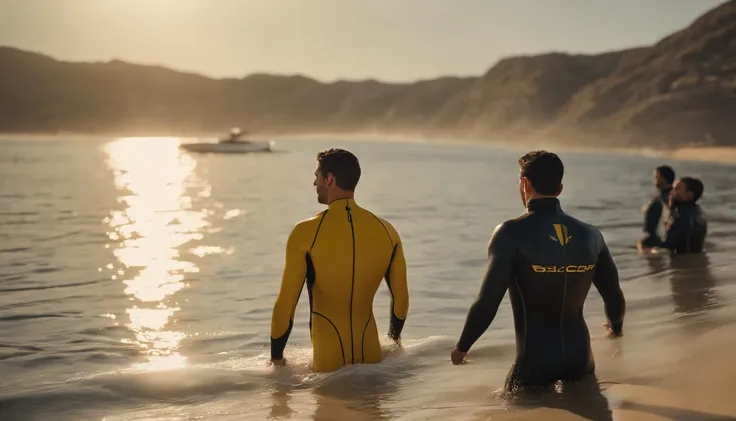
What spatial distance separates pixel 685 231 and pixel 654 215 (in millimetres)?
895

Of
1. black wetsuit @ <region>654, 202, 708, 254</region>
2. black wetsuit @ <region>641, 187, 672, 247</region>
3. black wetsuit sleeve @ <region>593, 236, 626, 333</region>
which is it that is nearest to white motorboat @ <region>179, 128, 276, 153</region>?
black wetsuit @ <region>641, 187, 672, 247</region>

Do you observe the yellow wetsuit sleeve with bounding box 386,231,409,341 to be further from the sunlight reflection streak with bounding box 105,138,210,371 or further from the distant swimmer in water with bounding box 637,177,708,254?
the distant swimmer in water with bounding box 637,177,708,254

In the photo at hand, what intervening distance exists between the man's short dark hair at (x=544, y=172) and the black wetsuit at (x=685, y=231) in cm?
860

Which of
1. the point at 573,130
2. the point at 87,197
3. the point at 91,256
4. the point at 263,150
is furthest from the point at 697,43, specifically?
the point at 91,256

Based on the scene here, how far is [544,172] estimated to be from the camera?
4520 millimetres

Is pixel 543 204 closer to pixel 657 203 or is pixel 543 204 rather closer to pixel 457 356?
pixel 457 356

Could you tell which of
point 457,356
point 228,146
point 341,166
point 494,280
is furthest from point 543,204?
point 228,146

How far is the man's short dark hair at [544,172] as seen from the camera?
4504mm

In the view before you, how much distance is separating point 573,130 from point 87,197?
132731mm

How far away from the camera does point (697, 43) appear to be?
151m

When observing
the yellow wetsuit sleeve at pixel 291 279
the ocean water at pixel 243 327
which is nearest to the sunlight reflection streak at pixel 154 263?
the ocean water at pixel 243 327

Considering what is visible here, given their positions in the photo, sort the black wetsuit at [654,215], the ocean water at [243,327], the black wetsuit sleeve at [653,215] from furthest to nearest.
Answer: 1. the black wetsuit sleeve at [653,215]
2. the black wetsuit at [654,215]
3. the ocean water at [243,327]

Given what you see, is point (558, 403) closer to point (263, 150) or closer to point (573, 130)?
point (263, 150)

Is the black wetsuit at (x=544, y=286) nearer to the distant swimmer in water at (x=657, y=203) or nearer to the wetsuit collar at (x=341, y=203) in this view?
the wetsuit collar at (x=341, y=203)
